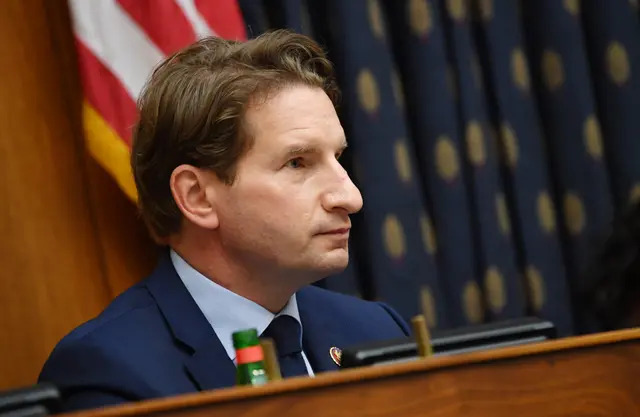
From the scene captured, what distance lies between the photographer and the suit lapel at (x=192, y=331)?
70.9 inches

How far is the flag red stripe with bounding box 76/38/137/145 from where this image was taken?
7.82 feet

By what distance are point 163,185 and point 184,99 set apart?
0.16 m

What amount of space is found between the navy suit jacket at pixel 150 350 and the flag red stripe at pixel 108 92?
1.60ft

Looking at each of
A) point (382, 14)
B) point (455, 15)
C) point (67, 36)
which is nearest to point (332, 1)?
point (382, 14)

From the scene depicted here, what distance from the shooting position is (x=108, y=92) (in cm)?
239

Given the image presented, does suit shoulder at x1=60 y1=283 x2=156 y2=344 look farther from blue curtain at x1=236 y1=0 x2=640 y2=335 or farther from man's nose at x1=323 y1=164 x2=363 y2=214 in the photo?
blue curtain at x1=236 y1=0 x2=640 y2=335

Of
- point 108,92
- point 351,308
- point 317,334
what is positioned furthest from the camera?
point 108,92

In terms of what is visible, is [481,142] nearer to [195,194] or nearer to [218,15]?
[218,15]

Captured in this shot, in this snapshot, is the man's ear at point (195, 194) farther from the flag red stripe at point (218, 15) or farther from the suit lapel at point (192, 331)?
the flag red stripe at point (218, 15)

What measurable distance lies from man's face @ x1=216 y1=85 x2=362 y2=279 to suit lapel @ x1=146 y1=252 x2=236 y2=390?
0.37ft

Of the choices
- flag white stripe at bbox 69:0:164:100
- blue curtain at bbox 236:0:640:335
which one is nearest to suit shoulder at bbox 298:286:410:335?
blue curtain at bbox 236:0:640:335

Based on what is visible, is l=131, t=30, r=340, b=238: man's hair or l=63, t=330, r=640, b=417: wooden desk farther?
l=131, t=30, r=340, b=238: man's hair

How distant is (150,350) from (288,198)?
33 cm

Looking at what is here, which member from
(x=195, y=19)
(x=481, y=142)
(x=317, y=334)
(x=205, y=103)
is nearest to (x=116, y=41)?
(x=195, y=19)
